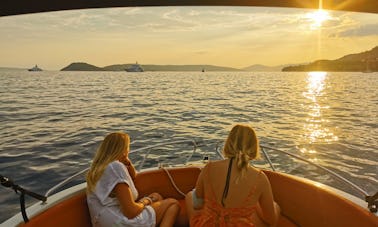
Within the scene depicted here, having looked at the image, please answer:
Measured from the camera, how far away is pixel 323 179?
9.03 m

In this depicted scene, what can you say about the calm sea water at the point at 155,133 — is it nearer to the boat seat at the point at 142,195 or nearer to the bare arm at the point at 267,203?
the boat seat at the point at 142,195

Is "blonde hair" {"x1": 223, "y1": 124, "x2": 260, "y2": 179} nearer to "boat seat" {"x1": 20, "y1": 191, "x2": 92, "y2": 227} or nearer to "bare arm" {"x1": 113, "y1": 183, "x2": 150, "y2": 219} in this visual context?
"bare arm" {"x1": 113, "y1": 183, "x2": 150, "y2": 219}

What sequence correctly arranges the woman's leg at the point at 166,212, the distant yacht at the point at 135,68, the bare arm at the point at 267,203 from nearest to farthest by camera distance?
the bare arm at the point at 267,203 → the woman's leg at the point at 166,212 → the distant yacht at the point at 135,68

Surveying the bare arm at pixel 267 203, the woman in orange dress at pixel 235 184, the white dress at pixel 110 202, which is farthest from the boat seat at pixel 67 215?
the bare arm at pixel 267 203

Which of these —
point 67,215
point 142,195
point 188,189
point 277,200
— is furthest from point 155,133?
point 67,215

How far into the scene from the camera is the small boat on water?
10.5 ft

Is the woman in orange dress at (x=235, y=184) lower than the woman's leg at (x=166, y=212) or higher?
higher

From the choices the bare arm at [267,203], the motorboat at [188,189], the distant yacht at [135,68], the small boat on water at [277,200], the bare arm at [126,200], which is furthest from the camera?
the distant yacht at [135,68]

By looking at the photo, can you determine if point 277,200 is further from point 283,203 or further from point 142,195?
point 142,195

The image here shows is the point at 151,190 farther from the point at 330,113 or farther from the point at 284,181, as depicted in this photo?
the point at 330,113

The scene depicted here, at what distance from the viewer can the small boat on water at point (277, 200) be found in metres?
3.19

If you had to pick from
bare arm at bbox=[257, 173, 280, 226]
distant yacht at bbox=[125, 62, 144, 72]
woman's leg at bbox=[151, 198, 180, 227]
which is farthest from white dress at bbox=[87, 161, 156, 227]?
distant yacht at bbox=[125, 62, 144, 72]

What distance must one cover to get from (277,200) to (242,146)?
183cm

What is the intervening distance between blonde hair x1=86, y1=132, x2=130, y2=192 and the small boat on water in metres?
0.48
